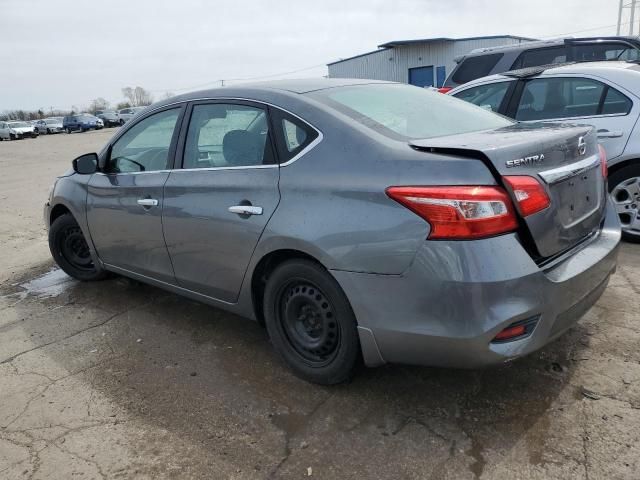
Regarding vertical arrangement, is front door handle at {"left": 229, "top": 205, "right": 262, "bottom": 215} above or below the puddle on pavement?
above

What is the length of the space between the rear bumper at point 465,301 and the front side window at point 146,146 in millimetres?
1811

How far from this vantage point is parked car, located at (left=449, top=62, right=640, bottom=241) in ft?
15.1

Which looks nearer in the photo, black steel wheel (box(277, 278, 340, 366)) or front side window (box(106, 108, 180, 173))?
black steel wheel (box(277, 278, 340, 366))

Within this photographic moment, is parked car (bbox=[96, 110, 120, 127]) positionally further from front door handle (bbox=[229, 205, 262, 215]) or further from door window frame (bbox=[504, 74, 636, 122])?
front door handle (bbox=[229, 205, 262, 215])

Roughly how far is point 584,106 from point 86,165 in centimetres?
437

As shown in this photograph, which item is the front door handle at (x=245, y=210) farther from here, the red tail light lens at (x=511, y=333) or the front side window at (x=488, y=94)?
the front side window at (x=488, y=94)

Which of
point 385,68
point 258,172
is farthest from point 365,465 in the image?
point 385,68

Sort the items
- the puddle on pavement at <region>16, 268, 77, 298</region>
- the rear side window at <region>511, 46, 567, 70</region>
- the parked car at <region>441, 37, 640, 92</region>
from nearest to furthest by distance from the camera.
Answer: the puddle on pavement at <region>16, 268, 77, 298</region>
the parked car at <region>441, 37, 640, 92</region>
the rear side window at <region>511, 46, 567, 70</region>

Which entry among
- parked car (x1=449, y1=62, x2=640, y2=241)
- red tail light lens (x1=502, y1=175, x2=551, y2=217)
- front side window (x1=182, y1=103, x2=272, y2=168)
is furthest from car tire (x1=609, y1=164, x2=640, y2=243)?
front side window (x1=182, y1=103, x2=272, y2=168)

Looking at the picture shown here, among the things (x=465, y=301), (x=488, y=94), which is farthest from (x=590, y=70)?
(x=465, y=301)

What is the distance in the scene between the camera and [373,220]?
7.82 feet

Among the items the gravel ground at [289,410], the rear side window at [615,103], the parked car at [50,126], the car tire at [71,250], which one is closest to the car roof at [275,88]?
the gravel ground at [289,410]

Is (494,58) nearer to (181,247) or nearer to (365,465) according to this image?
(181,247)

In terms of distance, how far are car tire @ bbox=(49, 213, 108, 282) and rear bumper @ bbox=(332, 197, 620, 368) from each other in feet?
10.5
